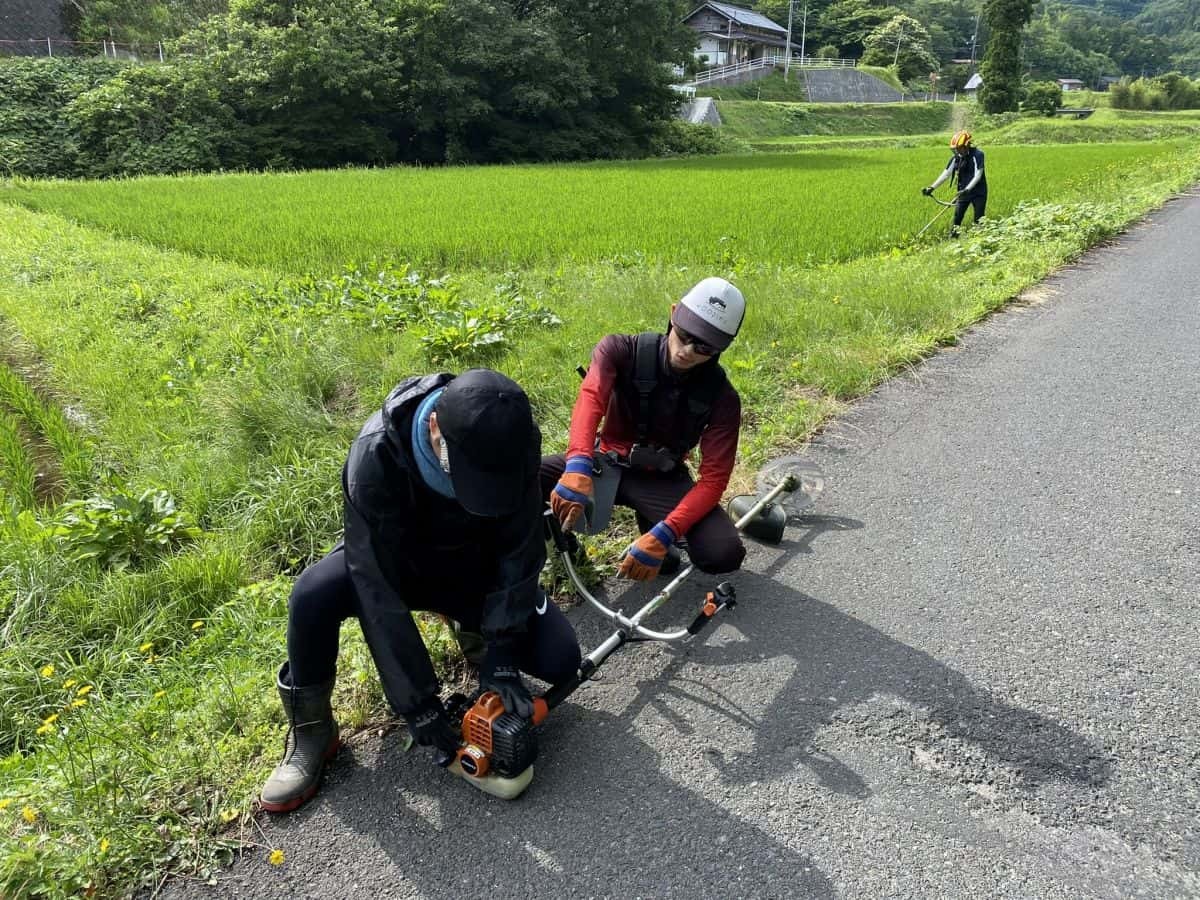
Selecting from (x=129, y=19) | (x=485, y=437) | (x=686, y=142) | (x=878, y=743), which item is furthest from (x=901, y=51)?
(x=485, y=437)

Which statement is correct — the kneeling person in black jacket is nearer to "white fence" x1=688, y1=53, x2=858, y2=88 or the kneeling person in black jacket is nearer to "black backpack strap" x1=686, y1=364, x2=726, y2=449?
"black backpack strap" x1=686, y1=364, x2=726, y2=449

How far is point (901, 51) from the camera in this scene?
6181cm

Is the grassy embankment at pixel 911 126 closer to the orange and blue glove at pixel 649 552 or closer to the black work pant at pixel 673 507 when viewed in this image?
the black work pant at pixel 673 507

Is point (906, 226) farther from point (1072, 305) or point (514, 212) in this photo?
point (514, 212)

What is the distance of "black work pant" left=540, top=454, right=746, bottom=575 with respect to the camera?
108 inches

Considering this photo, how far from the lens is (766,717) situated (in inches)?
88.4

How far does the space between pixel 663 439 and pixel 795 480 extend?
0.80m

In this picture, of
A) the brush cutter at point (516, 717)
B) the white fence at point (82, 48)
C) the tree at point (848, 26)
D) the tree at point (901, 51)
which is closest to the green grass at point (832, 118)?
the tree at point (901, 51)

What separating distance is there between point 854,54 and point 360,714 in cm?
7903

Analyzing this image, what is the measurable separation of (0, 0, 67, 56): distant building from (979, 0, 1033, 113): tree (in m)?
47.8

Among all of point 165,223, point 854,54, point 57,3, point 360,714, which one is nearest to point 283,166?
point 165,223

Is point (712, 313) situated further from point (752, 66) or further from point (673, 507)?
point (752, 66)

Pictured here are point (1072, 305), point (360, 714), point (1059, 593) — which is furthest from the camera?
point (1072, 305)

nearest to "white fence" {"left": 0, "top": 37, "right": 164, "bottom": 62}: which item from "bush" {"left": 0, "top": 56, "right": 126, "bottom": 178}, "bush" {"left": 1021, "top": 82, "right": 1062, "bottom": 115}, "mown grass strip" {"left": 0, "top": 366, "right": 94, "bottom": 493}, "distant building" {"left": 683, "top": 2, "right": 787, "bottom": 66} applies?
"bush" {"left": 0, "top": 56, "right": 126, "bottom": 178}
